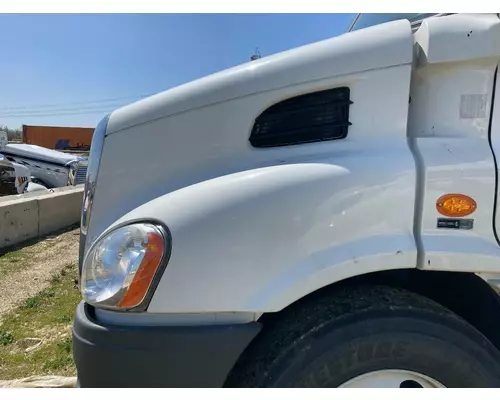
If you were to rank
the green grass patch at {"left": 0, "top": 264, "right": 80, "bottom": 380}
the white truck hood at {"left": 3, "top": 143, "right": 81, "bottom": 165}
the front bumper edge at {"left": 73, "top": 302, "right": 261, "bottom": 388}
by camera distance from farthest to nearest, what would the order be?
the white truck hood at {"left": 3, "top": 143, "right": 81, "bottom": 165} < the green grass patch at {"left": 0, "top": 264, "right": 80, "bottom": 380} < the front bumper edge at {"left": 73, "top": 302, "right": 261, "bottom": 388}

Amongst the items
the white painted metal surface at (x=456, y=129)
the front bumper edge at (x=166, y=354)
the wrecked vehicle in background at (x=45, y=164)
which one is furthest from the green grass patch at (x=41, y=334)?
the wrecked vehicle in background at (x=45, y=164)

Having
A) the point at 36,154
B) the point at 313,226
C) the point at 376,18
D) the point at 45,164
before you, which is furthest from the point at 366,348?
the point at 36,154

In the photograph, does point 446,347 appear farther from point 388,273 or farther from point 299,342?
point 299,342

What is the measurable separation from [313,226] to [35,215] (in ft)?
21.9

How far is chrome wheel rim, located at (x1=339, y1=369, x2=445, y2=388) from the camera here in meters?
1.44

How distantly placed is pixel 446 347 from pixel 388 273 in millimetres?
349

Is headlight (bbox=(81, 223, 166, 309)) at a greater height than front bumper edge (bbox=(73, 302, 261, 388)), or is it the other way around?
headlight (bbox=(81, 223, 166, 309))

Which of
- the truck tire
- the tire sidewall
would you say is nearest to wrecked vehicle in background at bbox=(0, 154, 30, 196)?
the truck tire

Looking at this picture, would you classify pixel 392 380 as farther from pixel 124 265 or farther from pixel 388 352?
pixel 124 265

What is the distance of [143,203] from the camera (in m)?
1.66

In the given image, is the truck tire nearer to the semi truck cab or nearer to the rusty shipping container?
the semi truck cab

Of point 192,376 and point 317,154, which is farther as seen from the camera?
point 317,154

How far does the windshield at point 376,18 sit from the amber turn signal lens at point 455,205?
981mm

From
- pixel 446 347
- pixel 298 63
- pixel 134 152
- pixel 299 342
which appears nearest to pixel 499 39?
pixel 298 63
